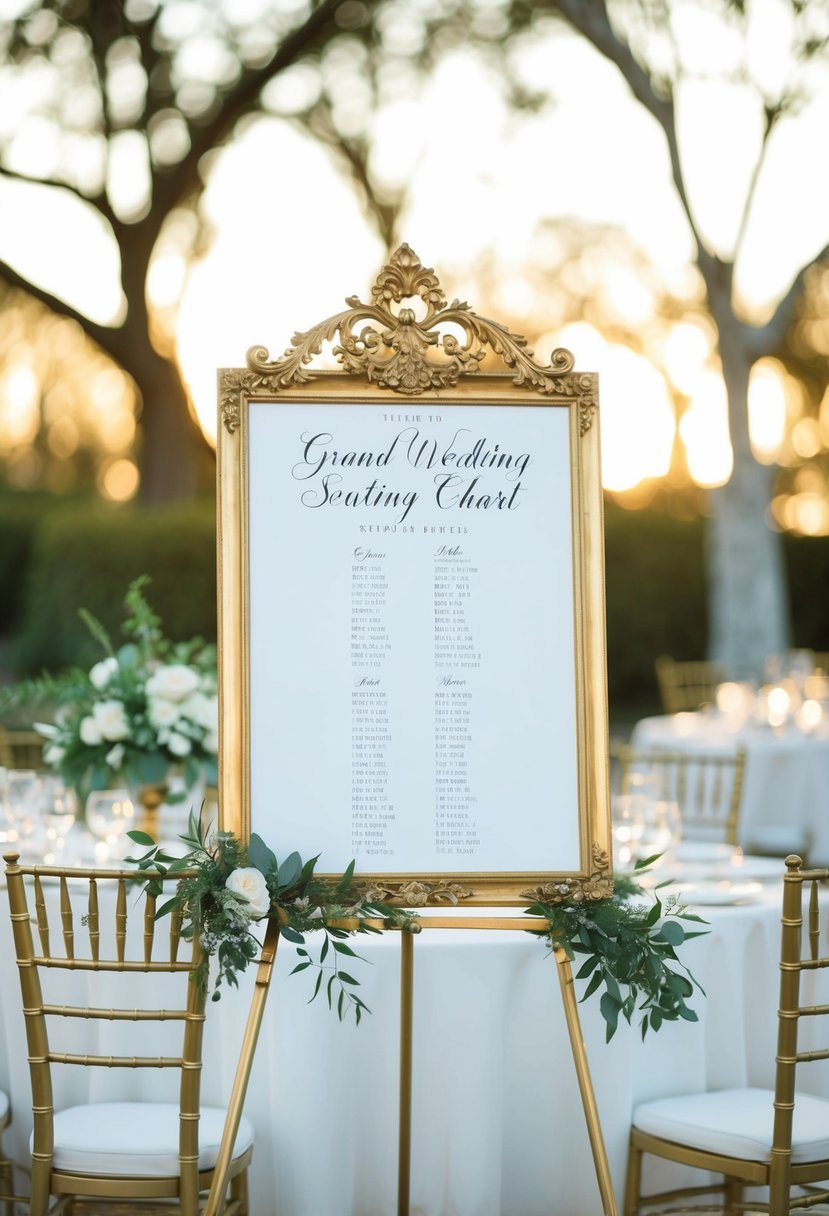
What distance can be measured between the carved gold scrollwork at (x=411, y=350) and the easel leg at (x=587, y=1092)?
1.06m

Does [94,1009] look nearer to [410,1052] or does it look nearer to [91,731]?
[410,1052]

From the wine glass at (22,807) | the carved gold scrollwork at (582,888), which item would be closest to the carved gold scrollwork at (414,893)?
the carved gold scrollwork at (582,888)

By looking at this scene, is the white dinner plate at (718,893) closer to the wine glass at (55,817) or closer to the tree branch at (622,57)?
the wine glass at (55,817)

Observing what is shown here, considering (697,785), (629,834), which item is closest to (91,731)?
(629,834)

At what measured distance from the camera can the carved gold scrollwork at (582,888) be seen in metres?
2.46

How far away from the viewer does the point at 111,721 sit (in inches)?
140

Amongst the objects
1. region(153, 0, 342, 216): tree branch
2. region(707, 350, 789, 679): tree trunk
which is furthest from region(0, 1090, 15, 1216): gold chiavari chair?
region(153, 0, 342, 216): tree branch

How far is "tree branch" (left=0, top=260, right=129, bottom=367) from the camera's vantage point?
426 inches

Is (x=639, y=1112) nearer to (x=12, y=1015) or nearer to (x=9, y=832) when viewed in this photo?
(x=12, y=1015)

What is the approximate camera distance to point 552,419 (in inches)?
102

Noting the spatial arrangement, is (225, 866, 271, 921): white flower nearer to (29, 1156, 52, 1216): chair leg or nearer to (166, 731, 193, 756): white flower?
(29, 1156, 52, 1216): chair leg

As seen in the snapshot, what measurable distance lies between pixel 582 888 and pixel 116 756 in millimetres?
1593

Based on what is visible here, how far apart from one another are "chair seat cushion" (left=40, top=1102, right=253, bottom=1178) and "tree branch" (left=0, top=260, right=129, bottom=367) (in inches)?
368

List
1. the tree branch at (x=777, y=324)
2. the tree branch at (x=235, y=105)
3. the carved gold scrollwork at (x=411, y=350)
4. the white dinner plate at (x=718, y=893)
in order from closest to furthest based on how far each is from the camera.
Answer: the carved gold scrollwork at (x=411, y=350)
the white dinner plate at (x=718, y=893)
the tree branch at (x=777, y=324)
the tree branch at (x=235, y=105)
